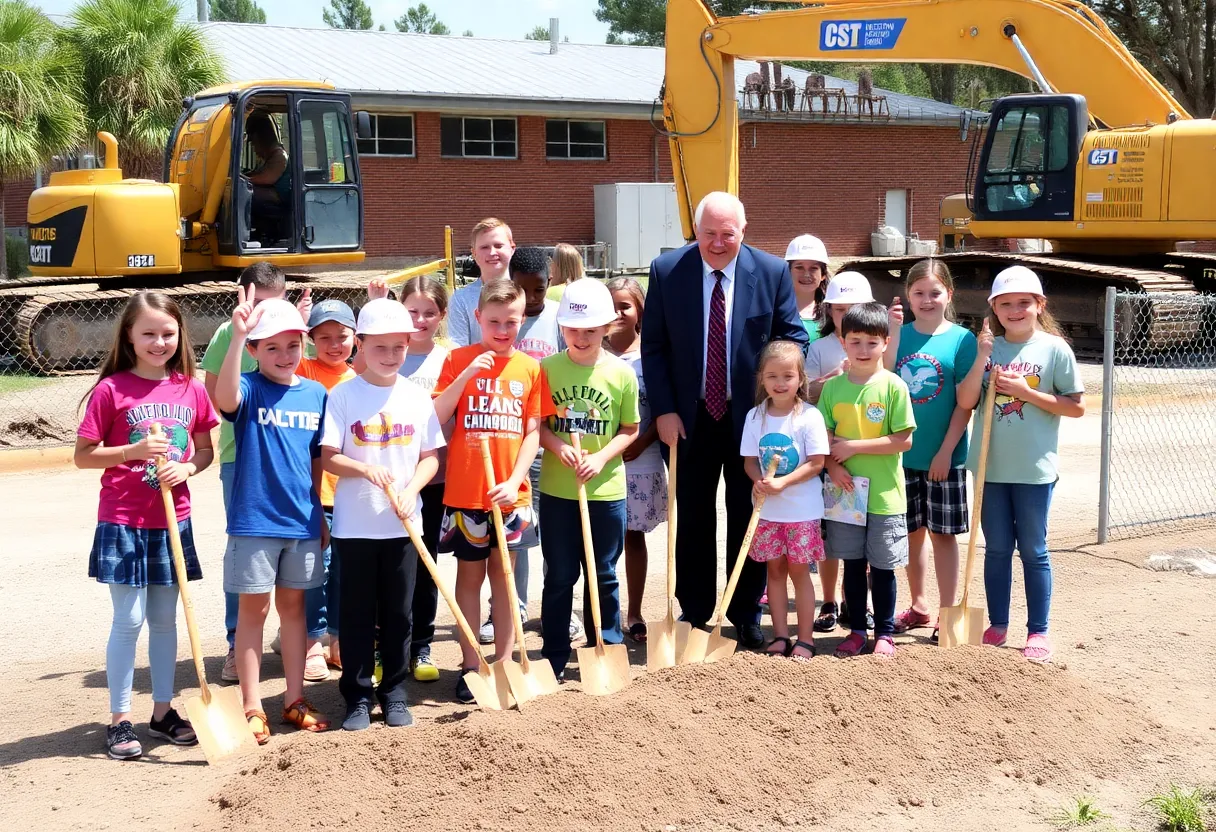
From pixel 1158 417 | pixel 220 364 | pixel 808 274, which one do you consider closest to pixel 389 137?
pixel 1158 417

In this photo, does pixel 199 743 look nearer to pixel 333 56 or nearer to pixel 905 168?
pixel 333 56

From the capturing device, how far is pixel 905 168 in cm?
3584

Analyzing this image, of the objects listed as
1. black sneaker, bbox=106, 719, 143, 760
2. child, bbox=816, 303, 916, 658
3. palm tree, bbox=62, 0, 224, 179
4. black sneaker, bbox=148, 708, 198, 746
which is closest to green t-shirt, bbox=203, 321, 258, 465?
black sneaker, bbox=148, 708, 198, 746

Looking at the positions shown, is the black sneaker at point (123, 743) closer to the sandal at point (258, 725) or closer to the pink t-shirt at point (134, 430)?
the sandal at point (258, 725)

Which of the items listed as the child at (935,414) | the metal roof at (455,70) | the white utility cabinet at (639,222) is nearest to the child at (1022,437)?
the child at (935,414)

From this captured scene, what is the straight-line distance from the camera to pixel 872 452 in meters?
5.91

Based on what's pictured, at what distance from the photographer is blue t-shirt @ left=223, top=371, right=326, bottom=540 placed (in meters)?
5.11

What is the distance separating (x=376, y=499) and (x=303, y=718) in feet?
3.05

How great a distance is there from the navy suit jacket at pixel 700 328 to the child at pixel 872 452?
355mm

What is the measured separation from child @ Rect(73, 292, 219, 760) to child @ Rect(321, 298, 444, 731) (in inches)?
22.4

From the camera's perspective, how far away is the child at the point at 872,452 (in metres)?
5.92

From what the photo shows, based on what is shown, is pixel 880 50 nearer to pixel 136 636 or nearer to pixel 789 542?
pixel 789 542

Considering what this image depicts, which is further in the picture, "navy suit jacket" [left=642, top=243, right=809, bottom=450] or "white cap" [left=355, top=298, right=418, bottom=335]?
"navy suit jacket" [left=642, top=243, right=809, bottom=450]

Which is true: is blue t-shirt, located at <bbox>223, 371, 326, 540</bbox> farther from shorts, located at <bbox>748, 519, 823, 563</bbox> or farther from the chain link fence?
the chain link fence
